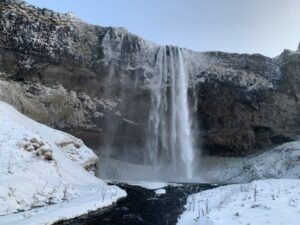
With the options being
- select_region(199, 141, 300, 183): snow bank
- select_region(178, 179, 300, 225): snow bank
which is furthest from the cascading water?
select_region(178, 179, 300, 225): snow bank

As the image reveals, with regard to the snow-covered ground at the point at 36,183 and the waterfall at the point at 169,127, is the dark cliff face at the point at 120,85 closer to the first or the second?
the waterfall at the point at 169,127

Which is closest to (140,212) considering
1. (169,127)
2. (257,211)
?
(257,211)

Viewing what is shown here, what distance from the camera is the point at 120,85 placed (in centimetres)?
4444

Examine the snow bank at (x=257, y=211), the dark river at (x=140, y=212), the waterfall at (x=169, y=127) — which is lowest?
the dark river at (x=140, y=212)

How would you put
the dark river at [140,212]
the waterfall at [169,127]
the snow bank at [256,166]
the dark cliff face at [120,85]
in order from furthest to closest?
the waterfall at [169,127] < the dark cliff face at [120,85] < the snow bank at [256,166] < the dark river at [140,212]

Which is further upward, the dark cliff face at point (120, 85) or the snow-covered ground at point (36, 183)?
the dark cliff face at point (120, 85)

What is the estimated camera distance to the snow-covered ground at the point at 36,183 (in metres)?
13.9

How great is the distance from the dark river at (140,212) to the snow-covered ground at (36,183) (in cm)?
54

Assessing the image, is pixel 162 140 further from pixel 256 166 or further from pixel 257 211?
pixel 257 211

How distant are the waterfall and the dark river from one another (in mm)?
22510

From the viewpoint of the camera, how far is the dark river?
14670 mm

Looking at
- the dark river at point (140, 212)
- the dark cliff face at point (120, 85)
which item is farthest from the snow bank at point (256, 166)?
the dark river at point (140, 212)

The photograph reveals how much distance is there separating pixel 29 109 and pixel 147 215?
2546 cm

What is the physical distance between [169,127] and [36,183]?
30475 millimetres
